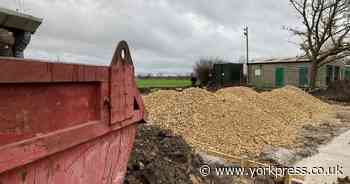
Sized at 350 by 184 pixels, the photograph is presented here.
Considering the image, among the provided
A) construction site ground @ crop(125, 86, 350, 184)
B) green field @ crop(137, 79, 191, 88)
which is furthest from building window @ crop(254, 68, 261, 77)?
construction site ground @ crop(125, 86, 350, 184)

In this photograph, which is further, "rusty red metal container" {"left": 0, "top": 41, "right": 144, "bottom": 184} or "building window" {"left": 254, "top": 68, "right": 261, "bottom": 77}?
"building window" {"left": 254, "top": 68, "right": 261, "bottom": 77}

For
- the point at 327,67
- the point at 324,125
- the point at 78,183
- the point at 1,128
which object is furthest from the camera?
the point at 327,67

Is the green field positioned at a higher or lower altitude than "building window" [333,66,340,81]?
lower

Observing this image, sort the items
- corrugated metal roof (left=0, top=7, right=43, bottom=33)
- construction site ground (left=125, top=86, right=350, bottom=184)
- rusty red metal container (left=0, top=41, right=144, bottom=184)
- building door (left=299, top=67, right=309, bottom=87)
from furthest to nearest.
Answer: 1. building door (left=299, top=67, right=309, bottom=87)
2. construction site ground (left=125, top=86, right=350, bottom=184)
3. corrugated metal roof (left=0, top=7, right=43, bottom=33)
4. rusty red metal container (left=0, top=41, right=144, bottom=184)

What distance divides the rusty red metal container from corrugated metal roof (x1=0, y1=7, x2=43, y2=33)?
434mm

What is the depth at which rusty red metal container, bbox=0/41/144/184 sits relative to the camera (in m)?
1.20

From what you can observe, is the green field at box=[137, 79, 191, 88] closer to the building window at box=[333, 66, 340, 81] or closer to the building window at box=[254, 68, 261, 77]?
the building window at box=[254, 68, 261, 77]

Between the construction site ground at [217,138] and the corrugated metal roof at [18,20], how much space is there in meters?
1.72

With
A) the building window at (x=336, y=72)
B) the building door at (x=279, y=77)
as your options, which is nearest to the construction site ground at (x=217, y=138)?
the building door at (x=279, y=77)

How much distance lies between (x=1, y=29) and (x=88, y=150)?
0.83 meters

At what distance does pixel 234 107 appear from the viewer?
7988mm

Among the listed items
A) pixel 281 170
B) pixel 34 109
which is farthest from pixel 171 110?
pixel 34 109

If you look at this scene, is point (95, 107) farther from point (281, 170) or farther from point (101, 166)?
point (281, 170)

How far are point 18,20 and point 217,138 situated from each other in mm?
5094
